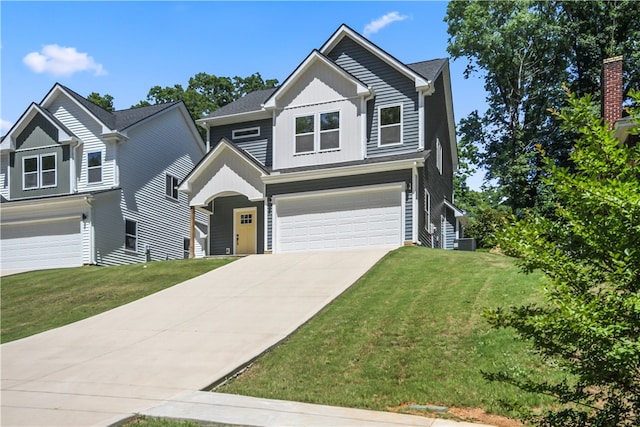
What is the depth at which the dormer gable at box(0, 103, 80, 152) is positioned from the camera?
2631 centimetres

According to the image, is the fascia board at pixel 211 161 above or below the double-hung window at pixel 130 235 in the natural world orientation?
above

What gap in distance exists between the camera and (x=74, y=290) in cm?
1791

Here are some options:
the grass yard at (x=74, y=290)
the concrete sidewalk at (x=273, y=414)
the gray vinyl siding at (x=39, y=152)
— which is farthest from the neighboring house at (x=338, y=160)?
the concrete sidewalk at (x=273, y=414)

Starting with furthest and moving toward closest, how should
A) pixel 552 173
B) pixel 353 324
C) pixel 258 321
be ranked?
pixel 258 321
pixel 353 324
pixel 552 173

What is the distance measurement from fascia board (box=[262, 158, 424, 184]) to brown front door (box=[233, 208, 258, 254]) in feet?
9.86

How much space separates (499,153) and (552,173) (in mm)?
31276

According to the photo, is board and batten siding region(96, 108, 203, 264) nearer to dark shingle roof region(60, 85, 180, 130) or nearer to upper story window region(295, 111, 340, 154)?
dark shingle roof region(60, 85, 180, 130)

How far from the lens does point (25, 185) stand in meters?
27.0

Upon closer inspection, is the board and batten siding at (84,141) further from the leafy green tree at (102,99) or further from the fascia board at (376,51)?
the leafy green tree at (102,99)

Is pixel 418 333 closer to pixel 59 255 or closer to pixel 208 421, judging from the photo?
pixel 208 421

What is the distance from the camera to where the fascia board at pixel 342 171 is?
19.9 metres

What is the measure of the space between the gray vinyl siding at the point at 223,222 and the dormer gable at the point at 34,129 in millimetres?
7516

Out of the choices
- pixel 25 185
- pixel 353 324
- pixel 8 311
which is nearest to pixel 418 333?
pixel 353 324

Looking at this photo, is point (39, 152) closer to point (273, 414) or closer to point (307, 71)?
point (307, 71)
